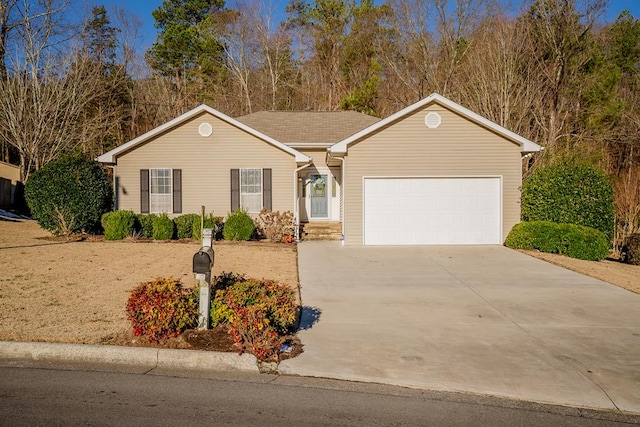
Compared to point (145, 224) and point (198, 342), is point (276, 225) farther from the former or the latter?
point (198, 342)

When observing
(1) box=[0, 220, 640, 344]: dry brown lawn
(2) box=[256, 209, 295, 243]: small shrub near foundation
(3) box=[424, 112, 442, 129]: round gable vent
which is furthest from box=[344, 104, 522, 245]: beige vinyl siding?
(2) box=[256, 209, 295, 243]: small shrub near foundation

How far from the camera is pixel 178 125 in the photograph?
1859 centimetres

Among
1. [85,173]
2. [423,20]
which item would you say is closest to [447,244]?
[85,173]

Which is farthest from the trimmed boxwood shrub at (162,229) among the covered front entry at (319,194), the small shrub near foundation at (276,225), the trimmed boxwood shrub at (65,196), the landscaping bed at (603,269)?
the landscaping bed at (603,269)

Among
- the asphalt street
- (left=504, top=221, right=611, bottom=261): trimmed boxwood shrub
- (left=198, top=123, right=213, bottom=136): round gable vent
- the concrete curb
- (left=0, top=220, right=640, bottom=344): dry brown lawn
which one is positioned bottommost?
the asphalt street

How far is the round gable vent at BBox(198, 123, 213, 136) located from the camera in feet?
60.8

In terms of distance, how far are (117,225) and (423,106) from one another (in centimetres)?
1031

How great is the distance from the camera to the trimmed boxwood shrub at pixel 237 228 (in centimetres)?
1716

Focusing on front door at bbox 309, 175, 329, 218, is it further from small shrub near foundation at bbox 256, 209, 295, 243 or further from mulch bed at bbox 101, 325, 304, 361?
mulch bed at bbox 101, 325, 304, 361

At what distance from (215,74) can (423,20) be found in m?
14.6

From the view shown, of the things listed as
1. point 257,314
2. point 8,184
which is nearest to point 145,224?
point 257,314

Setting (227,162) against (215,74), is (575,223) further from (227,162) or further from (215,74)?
(215,74)

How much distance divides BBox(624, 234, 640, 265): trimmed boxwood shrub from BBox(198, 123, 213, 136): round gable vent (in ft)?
45.3

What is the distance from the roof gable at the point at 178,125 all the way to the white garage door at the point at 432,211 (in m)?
3.36
